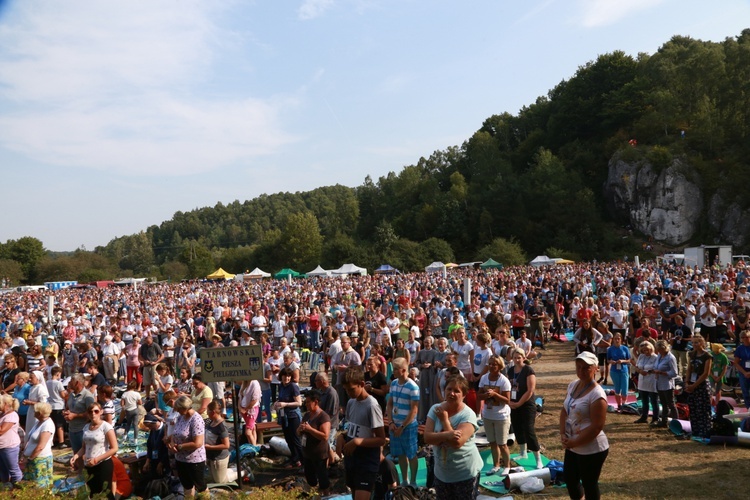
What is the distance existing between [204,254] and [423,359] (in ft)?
250

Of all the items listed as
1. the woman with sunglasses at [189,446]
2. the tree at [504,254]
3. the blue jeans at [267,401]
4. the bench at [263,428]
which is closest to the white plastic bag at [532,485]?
the woman with sunglasses at [189,446]

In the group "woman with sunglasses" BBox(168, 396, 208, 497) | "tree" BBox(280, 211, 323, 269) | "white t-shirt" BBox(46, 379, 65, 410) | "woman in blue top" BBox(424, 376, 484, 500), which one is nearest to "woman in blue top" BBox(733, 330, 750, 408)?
"woman in blue top" BBox(424, 376, 484, 500)

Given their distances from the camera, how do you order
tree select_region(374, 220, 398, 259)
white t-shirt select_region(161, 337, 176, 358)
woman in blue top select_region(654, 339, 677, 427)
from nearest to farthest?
woman in blue top select_region(654, 339, 677, 427)
white t-shirt select_region(161, 337, 176, 358)
tree select_region(374, 220, 398, 259)

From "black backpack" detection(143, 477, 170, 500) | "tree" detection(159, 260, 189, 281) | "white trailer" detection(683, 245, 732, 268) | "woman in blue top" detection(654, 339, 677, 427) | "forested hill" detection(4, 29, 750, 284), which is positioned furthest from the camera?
"tree" detection(159, 260, 189, 281)

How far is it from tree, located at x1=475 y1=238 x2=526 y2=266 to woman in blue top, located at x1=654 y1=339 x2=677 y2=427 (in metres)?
46.2

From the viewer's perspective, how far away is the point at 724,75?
57062 millimetres

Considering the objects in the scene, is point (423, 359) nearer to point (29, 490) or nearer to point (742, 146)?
point (29, 490)

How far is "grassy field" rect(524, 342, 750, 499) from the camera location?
6.01 meters

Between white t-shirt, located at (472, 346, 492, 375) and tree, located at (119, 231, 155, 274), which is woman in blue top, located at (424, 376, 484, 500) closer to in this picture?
white t-shirt, located at (472, 346, 492, 375)

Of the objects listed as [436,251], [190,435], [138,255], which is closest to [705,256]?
[436,251]

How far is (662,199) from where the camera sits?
56188 mm

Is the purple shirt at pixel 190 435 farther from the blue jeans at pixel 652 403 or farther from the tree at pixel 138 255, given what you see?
the tree at pixel 138 255

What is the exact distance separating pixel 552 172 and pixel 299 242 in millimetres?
33169

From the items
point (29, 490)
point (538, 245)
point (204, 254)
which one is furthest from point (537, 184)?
point (29, 490)
